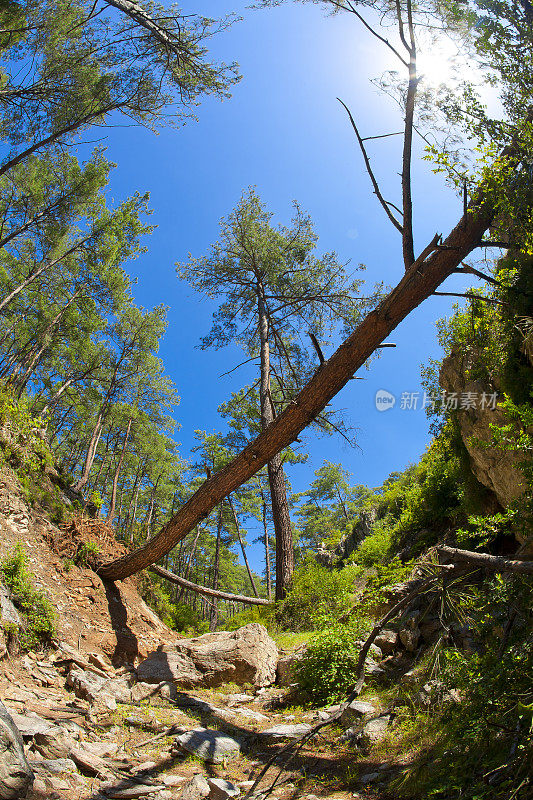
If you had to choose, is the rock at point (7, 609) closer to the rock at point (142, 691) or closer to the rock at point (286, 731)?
the rock at point (142, 691)

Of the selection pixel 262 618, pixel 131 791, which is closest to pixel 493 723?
pixel 131 791

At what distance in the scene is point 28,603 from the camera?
18.1 ft

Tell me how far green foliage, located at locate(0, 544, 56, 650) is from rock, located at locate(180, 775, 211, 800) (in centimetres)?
280

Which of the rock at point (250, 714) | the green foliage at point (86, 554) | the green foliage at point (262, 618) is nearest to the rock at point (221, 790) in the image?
the rock at point (250, 714)

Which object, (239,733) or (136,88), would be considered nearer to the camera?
(239,733)

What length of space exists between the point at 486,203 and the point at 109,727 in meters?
6.42

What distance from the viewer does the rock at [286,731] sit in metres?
4.61

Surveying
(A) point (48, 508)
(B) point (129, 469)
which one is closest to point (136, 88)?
(A) point (48, 508)

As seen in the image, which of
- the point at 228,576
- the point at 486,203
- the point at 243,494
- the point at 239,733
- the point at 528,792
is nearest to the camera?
the point at 528,792

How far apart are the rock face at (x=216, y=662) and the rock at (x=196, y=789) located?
2.78 meters

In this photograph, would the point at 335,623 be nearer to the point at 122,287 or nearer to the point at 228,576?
the point at 122,287

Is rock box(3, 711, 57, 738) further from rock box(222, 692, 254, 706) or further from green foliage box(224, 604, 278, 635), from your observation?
green foliage box(224, 604, 278, 635)

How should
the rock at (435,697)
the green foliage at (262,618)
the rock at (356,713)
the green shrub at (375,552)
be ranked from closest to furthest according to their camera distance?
the rock at (435,697), the rock at (356,713), the green foliage at (262,618), the green shrub at (375,552)

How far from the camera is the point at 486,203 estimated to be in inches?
171
